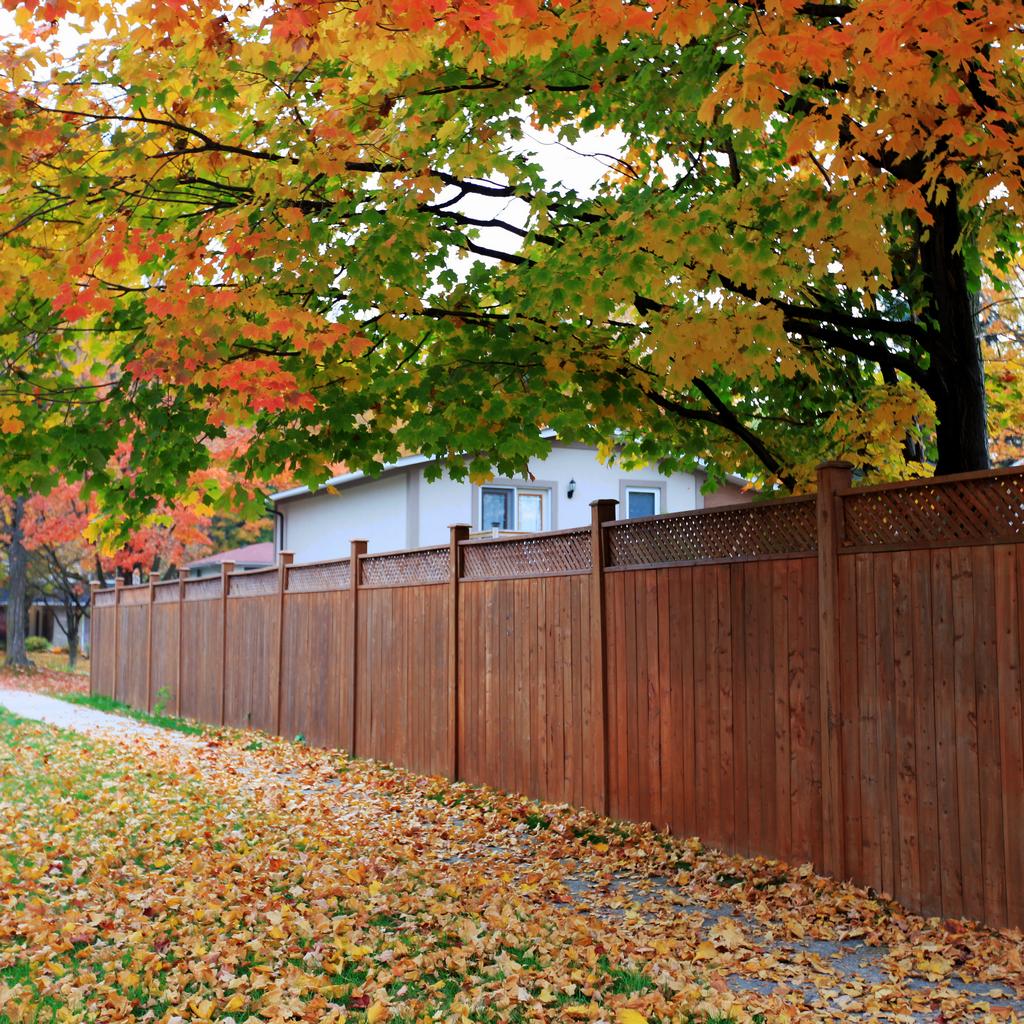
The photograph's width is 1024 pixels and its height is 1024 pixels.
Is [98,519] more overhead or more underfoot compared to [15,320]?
more underfoot

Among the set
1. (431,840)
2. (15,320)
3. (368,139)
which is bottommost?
(431,840)

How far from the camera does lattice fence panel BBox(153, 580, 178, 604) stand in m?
19.7

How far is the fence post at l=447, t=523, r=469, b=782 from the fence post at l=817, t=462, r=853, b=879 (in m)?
4.67

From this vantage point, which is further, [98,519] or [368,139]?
[98,519]

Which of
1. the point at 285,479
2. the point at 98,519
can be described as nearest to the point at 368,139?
the point at 98,519

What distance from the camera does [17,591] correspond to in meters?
33.2

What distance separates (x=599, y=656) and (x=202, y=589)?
1108cm

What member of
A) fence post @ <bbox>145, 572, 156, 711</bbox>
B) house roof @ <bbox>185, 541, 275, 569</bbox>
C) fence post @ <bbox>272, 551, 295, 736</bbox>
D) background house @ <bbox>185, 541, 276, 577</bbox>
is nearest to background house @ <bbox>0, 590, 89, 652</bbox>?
background house @ <bbox>185, 541, 276, 577</bbox>

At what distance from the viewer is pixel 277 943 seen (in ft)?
19.1

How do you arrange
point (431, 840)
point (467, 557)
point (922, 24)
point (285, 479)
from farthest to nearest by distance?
point (285, 479) → point (467, 557) → point (431, 840) → point (922, 24)

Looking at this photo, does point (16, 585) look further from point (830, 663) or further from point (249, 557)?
point (830, 663)

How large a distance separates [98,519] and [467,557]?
11.0 ft

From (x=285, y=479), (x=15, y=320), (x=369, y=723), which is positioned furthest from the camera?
(x=285, y=479)

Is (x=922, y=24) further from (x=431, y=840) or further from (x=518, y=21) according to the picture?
(x=431, y=840)
